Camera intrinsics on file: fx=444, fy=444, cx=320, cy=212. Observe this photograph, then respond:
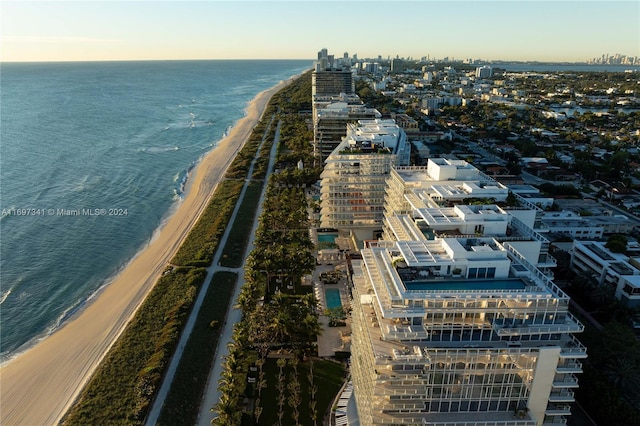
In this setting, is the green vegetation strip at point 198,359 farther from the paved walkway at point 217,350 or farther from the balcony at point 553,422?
the balcony at point 553,422

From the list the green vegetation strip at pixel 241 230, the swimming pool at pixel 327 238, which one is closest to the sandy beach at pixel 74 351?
the green vegetation strip at pixel 241 230

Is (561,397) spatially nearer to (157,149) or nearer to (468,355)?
(468,355)

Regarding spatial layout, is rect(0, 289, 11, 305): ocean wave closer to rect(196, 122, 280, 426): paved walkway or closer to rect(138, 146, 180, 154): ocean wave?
rect(196, 122, 280, 426): paved walkway

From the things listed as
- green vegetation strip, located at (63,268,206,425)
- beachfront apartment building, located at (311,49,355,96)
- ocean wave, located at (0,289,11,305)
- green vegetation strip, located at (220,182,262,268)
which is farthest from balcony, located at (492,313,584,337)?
beachfront apartment building, located at (311,49,355,96)

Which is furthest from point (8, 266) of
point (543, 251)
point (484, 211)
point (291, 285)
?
point (543, 251)

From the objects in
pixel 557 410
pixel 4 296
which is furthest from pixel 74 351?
pixel 557 410
